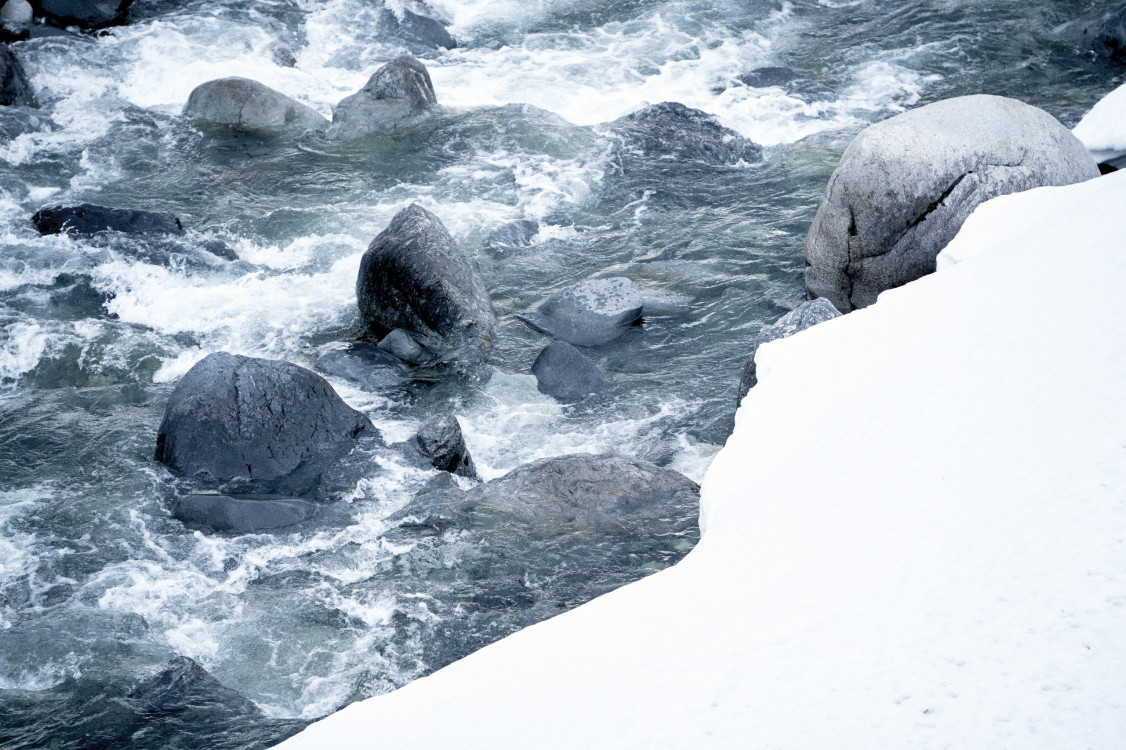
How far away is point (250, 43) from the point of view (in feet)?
45.5

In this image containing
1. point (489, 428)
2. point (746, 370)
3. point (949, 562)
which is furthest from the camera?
point (489, 428)

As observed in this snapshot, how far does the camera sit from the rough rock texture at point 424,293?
827cm

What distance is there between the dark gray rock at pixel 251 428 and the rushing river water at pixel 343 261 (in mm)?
309

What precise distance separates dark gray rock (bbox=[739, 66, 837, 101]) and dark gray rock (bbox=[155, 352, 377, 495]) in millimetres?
7924

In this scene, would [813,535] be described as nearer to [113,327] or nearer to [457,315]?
[457,315]

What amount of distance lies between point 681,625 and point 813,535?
637mm

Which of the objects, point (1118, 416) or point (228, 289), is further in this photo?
point (228, 289)

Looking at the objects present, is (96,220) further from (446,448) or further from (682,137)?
(682,137)

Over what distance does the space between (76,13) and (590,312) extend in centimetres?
1002

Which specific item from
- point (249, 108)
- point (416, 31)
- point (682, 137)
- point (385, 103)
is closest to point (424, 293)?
point (682, 137)

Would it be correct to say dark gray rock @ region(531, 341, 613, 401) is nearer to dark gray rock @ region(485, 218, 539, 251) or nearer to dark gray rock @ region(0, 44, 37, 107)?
dark gray rock @ region(485, 218, 539, 251)

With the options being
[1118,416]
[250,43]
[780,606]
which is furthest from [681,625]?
[250,43]

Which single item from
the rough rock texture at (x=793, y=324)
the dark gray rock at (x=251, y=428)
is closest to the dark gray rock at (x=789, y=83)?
the rough rock texture at (x=793, y=324)

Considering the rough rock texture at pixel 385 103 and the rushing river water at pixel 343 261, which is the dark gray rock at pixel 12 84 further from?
the rough rock texture at pixel 385 103
